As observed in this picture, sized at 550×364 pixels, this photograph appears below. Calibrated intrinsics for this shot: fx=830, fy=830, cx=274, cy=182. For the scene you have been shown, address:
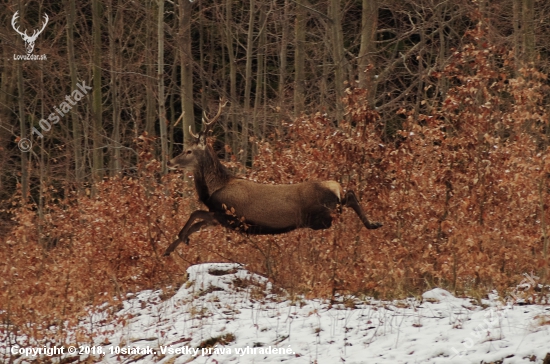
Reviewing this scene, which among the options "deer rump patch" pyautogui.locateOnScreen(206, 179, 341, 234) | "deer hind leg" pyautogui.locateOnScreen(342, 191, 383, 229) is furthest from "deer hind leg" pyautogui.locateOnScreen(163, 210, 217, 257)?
"deer hind leg" pyautogui.locateOnScreen(342, 191, 383, 229)

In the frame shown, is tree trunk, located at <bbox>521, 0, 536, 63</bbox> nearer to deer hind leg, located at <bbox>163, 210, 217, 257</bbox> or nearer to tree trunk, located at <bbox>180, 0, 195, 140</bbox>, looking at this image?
tree trunk, located at <bbox>180, 0, 195, 140</bbox>

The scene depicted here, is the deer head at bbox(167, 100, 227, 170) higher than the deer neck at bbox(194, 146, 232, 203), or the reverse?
the deer head at bbox(167, 100, 227, 170)

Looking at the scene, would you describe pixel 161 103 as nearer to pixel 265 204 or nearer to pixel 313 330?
pixel 265 204

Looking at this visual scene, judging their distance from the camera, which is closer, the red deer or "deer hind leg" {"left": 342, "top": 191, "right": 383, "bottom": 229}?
the red deer

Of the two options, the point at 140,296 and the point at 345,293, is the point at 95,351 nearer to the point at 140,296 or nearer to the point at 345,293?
the point at 140,296

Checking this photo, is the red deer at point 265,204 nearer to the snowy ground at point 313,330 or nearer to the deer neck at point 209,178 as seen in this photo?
the deer neck at point 209,178

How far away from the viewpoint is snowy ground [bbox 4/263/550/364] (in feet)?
25.3

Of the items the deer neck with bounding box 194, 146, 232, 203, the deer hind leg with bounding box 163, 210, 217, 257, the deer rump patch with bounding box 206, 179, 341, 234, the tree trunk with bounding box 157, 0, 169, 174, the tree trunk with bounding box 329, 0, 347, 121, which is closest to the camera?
the deer rump patch with bounding box 206, 179, 341, 234

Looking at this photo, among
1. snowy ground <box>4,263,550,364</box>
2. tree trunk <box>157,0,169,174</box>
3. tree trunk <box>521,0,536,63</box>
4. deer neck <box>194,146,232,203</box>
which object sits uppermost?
tree trunk <box>521,0,536,63</box>

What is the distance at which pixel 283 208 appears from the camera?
11.1 meters

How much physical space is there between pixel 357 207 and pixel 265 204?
1259 mm

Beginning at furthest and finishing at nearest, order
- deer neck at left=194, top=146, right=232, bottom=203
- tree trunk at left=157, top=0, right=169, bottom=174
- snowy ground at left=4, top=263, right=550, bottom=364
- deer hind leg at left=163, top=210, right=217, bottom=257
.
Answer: tree trunk at left=157, top=0, right=169, bottom=174
deer neck at left=194, top=146, right=232, bottom=203
deer hind leg at left=163, top=210, right=217, bottom=257
snowy ground at left=4, top=263, right=550, bottom=364

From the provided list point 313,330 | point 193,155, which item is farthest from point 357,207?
point 313,330

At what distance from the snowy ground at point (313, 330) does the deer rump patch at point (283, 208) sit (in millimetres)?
877
